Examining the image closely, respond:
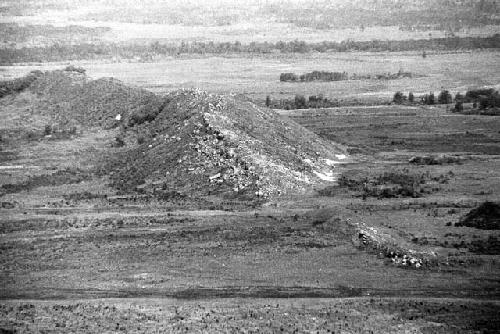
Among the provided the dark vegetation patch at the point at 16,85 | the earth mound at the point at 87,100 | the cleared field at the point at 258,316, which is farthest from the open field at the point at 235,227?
the dark vegetation patch at the point at 16,85

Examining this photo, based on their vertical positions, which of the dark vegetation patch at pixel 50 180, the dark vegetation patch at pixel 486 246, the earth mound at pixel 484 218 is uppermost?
the earth mound at pixel 484 218

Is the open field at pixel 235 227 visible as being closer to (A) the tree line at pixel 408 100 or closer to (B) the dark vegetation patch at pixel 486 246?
(B) the dark vegetation patch at pixel 486 246

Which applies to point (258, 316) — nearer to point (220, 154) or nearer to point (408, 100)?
point (220, 154)

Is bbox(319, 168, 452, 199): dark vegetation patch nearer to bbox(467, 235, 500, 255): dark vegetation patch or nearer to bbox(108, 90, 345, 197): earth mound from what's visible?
bbox(108, 90, 345, 197): earth mound

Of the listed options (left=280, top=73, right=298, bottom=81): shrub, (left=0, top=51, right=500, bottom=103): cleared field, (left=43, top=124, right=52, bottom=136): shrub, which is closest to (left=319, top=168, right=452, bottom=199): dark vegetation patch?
(left=43, top=124, right=52, bottom=136): shrub

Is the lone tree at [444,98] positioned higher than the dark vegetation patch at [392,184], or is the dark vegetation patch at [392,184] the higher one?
the lone tree at [444,98]

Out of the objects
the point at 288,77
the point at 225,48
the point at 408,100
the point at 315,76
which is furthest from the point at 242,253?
the point at 225,48

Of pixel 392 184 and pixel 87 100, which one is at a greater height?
pixel 87 100
